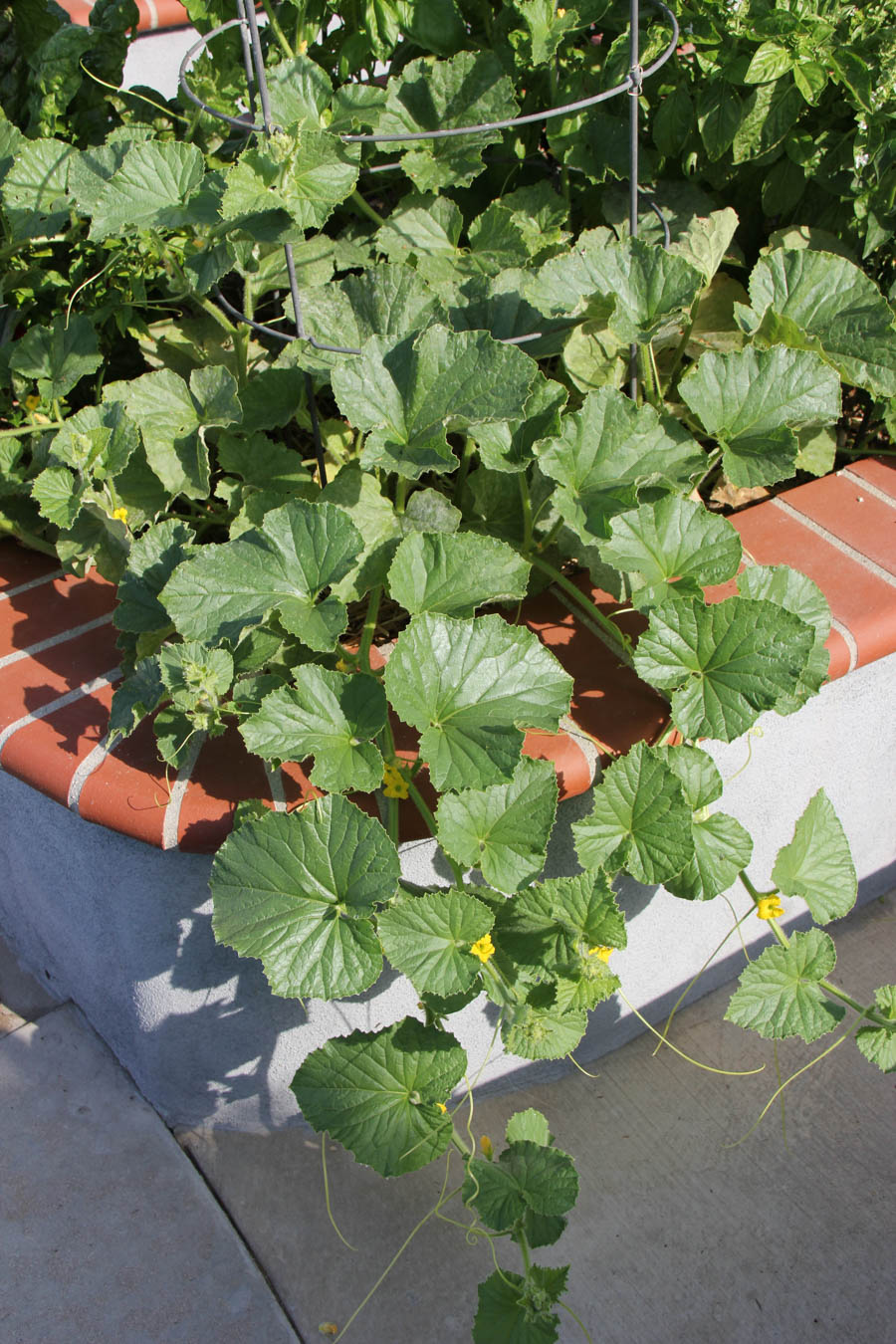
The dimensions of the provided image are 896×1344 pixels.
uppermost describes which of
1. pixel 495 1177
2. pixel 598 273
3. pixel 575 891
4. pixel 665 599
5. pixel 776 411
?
pixel 598 273

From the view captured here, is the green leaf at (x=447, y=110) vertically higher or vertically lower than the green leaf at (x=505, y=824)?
higher

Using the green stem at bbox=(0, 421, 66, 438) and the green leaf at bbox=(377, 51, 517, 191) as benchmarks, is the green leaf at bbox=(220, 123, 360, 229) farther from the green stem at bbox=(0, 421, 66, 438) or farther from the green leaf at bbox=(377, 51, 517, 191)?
the green stem at bbox=(0, 421, 66, 438)

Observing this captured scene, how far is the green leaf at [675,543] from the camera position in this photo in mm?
1344

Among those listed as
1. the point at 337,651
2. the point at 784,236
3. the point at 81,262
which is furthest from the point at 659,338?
the point at 81,262

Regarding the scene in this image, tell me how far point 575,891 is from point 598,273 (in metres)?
0.80

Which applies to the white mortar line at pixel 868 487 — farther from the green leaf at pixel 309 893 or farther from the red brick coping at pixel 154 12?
the red brick coping at pixel 154 12

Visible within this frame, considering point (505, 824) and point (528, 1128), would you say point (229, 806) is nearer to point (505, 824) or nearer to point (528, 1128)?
point (505, 824)

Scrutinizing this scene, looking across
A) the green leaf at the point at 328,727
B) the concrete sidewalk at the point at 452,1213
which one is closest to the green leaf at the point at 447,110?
the green leaf at the point at 328,727

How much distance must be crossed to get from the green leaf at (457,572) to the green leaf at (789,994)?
543 millimetres

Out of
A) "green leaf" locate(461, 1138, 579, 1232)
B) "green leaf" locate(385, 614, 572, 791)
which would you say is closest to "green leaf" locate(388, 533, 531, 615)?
"green leaf" locate(385, 614, 572, 791)

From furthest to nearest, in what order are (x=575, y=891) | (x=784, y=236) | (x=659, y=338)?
(x=784, y=236), (x=659, y=338), (x=575, y=891)

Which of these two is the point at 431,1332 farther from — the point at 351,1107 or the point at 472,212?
the point at 472,212

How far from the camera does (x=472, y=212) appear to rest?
2033 millimetres

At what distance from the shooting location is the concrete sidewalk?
60.1 inches
